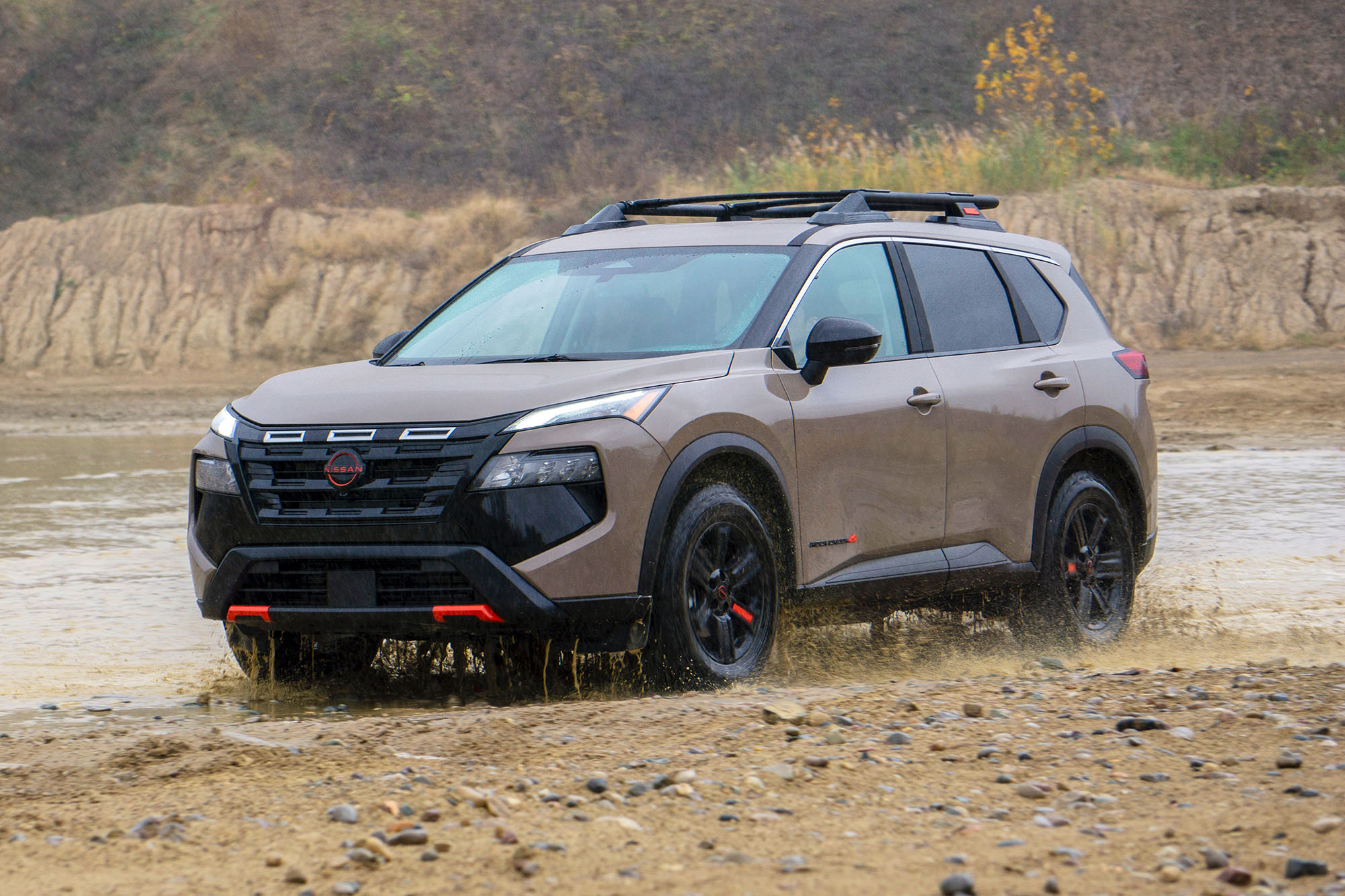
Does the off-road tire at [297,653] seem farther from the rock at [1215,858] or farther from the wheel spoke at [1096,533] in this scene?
the rock at [1215,858]

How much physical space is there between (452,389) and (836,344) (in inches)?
58.9

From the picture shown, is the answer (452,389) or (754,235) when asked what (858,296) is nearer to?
(754,235)

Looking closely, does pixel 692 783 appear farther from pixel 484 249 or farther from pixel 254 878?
pixel 484 249

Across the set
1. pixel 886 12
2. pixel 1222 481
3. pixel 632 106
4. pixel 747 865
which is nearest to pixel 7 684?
pixel 747 865

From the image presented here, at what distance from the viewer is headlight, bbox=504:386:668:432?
5695mm

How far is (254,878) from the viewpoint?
3.79 metres

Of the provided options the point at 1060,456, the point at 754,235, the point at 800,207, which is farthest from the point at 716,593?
the point at 800,207

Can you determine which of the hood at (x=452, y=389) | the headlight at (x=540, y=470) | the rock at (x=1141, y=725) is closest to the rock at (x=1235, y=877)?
the rock at (x=1141, y=725)

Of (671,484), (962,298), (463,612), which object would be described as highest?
(962,298)

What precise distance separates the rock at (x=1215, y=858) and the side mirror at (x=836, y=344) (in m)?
2.99

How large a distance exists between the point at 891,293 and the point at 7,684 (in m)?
3.98

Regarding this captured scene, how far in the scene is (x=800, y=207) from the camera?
836 cm

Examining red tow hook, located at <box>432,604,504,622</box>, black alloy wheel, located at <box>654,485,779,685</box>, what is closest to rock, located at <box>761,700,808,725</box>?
black alloy wheel, located at <box>654,485,779,685</box>

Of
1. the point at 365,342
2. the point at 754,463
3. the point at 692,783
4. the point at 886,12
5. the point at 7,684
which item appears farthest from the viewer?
the point at 886,12
